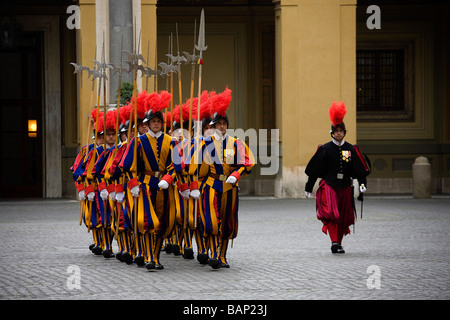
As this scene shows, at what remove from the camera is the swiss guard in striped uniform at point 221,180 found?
998 cm

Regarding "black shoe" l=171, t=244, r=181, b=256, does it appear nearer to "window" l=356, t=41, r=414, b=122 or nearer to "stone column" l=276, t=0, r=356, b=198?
"stone column" l=276, t=0, r=356, b=198

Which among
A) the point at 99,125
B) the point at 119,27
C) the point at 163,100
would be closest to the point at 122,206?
the point at 163,100

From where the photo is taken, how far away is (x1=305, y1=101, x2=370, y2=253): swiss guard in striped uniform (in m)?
11.8

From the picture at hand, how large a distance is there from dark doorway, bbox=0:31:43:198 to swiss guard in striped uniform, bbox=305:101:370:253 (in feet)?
39.4

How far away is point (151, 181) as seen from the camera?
1001 centimetres

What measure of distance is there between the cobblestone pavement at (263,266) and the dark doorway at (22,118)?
5.96 metres

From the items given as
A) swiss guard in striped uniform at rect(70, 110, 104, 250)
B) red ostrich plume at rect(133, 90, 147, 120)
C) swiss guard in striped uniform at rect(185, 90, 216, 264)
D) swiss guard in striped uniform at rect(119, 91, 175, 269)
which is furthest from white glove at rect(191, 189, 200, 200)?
swiss guard in striped uniform at rect(70, 110, 104, 250)

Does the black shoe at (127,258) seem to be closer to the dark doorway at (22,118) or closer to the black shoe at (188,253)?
the black shoe at (188,253)

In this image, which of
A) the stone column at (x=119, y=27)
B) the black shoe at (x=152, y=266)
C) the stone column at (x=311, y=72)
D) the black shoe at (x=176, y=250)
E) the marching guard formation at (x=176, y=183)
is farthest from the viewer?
the stone column at (x=311, y=72)

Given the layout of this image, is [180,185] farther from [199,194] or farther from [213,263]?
[213,263]

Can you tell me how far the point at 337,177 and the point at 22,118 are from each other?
40.9ft

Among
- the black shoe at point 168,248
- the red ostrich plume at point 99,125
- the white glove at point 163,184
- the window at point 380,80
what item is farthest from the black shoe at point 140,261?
the window at point 380,80

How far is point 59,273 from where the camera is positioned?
31.6 ft
